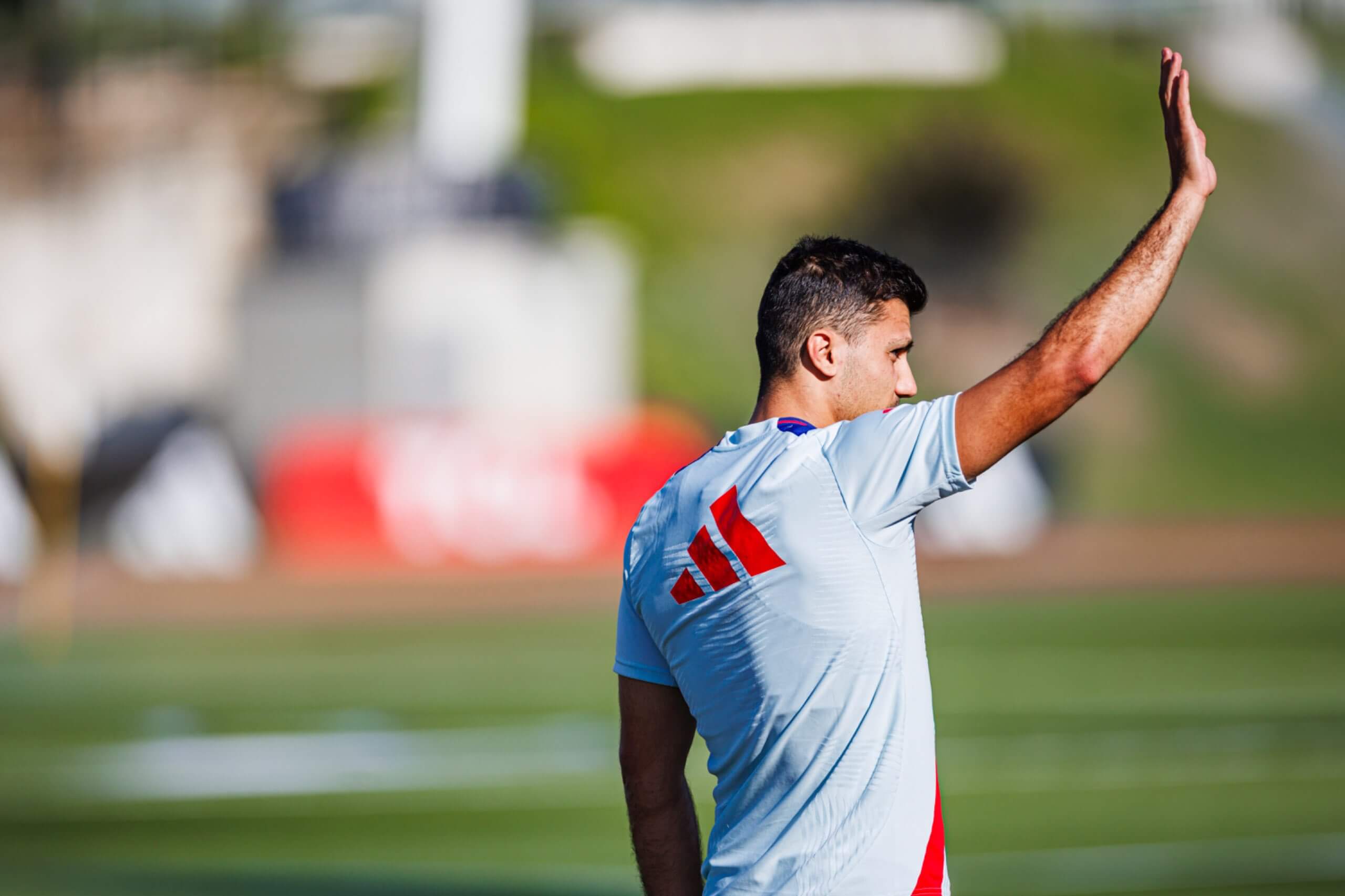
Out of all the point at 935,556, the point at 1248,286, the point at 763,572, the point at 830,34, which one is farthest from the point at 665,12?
the point at 763,572

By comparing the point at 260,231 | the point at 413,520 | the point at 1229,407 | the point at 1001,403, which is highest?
the point at 260,231

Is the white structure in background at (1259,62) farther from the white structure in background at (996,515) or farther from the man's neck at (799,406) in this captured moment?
the man's neck at (799,406)

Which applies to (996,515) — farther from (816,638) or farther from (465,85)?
(816,638)

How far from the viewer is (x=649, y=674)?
10.3 feet

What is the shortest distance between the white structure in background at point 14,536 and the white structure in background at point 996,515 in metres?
13.7

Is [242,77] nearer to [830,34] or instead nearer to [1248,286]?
[830,34]

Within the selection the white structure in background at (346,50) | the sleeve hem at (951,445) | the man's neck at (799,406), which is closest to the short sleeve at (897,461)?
the sleeve hem at (951,445)

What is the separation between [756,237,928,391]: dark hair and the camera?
2900 millimetres

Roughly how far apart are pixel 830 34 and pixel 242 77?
16.8 meters

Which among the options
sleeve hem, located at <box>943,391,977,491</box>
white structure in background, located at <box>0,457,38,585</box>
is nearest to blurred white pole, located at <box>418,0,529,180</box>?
white structure in background, located at <box>0,457,38,585</box>

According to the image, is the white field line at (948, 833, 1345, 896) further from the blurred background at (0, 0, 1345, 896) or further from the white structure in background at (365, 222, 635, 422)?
the white structure in background at (365, 222, 635, 422)

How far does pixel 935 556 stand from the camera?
25.3 m

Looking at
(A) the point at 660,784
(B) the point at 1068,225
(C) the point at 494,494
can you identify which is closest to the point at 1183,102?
(A) the point at 660,784

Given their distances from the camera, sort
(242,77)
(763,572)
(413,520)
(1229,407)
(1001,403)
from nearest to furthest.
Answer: (1001,403)
(763,572)
(413,520)
(1229,407)
(242,77)
